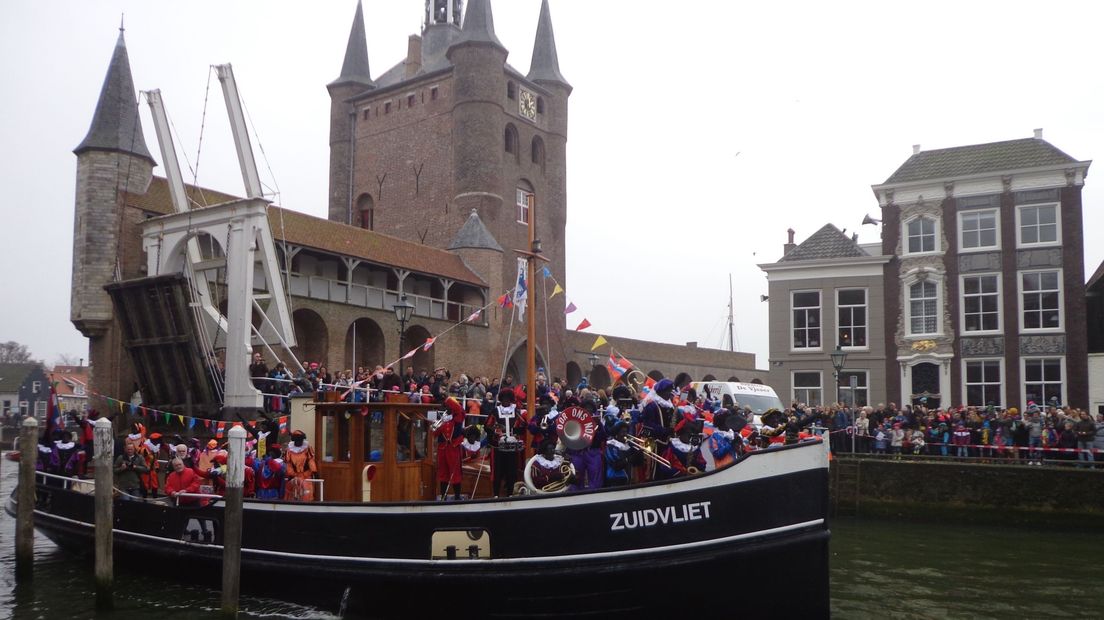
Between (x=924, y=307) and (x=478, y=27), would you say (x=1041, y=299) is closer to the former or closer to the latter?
(x=924, y=307)

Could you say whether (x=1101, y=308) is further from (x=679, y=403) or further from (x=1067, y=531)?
(x=679, y=403)

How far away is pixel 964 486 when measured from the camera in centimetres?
2134

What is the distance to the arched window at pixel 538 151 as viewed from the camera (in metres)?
52.5

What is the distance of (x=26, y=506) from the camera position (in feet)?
47.8

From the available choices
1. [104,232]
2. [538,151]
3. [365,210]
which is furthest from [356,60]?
[104,232]

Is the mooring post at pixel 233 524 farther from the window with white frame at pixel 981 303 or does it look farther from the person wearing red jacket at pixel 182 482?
the window with white frame at pixel 981 303

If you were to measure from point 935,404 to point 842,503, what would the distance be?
1024 centimetres

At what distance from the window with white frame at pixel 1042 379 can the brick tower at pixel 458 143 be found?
21.3 m

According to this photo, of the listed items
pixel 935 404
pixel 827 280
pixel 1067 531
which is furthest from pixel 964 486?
pixel 827 280

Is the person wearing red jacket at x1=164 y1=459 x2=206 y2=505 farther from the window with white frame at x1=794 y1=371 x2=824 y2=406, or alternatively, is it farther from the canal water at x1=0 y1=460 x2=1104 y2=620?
the window with white frame at x1=794 y1=371 x2=824 y2=406

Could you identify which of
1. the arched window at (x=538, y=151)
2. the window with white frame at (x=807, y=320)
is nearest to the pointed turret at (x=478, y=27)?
the arched window at (x=538, y=151)

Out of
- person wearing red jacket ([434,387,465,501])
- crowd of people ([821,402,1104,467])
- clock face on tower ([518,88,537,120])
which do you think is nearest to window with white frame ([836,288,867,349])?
crowd of people ([821,402,1104,467])

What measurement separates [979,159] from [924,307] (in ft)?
17.3

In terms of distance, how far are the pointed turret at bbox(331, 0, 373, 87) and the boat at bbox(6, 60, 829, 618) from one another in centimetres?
4173
